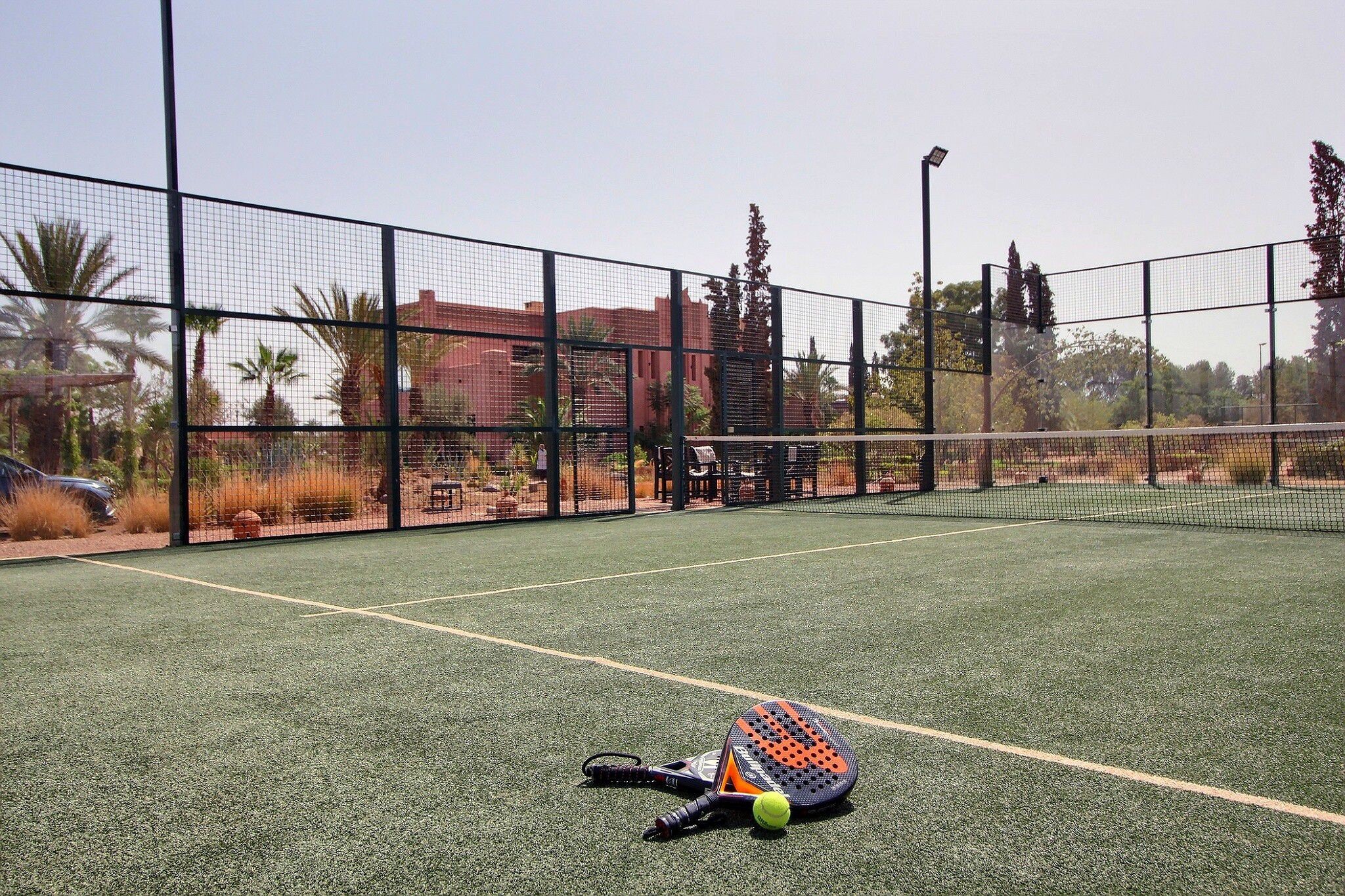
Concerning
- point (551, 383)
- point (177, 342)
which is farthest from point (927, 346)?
point (177, 342)

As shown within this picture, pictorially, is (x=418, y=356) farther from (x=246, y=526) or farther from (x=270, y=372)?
(x=246, y=526)

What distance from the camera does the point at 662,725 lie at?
354cm

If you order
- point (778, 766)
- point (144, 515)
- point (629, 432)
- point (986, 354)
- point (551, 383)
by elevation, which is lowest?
point (778, 766)

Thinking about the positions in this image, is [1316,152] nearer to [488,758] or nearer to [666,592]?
[666,592]

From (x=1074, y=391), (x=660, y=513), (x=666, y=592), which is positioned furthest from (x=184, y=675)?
(x=1074, y=391)

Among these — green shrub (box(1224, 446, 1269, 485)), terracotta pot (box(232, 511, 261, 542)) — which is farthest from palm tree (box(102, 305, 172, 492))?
green shrub (box(1224, 446, 1269, 485))

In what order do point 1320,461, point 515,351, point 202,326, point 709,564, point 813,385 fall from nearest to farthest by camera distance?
point 709,564
point 202,326
point 515,351
point 813,385
point 1320,461

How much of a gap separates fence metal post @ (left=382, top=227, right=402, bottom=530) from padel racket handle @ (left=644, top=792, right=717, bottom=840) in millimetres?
9922

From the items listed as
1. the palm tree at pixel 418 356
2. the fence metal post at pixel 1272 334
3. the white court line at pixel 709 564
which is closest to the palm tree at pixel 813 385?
the white court line at pixel 709 564

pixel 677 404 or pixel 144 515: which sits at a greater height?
pixel 677 404

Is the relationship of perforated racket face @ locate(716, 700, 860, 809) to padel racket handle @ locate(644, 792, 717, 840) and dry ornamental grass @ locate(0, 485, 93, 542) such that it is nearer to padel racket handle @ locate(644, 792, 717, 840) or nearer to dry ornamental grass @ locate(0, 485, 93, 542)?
padel racket handle @ locate(644, 792, 717, 840)

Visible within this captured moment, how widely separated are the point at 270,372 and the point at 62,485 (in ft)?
13.0

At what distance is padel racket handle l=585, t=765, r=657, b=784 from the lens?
2877 millimetres

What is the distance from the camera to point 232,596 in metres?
6.72
